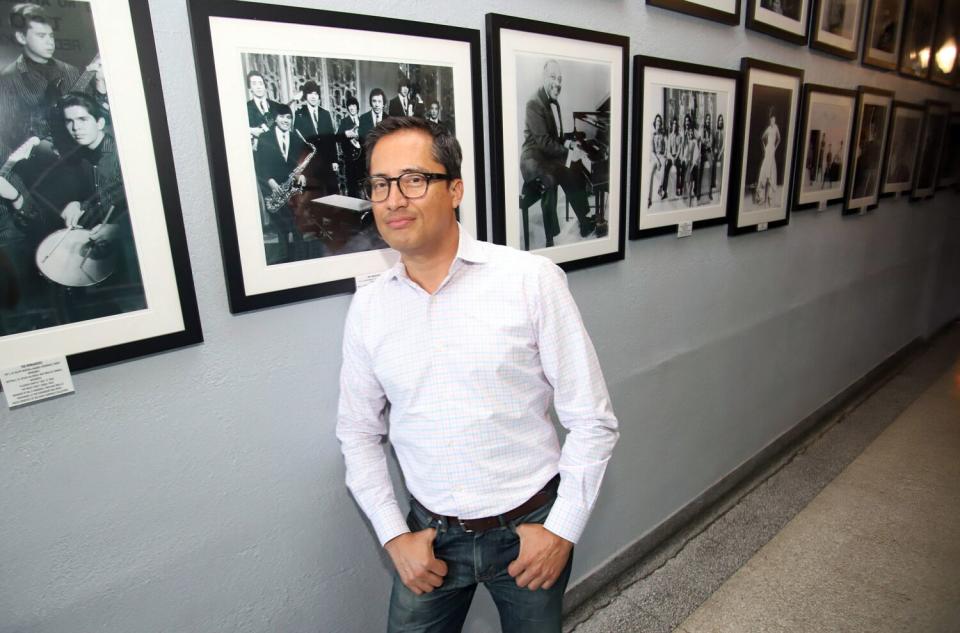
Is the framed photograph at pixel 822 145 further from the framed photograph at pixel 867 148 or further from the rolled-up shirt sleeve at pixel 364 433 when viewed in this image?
the rolled-up shirt sleeve at pixel 364 433

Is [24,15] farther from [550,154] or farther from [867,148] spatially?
[867,148]

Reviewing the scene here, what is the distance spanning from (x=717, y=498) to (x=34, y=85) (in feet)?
10.00

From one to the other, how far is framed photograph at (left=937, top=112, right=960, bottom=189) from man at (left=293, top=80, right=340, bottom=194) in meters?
5.40

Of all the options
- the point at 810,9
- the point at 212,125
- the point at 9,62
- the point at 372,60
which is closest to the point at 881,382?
the point at 810,9

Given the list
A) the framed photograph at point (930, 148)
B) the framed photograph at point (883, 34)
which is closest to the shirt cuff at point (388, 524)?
the framed photograph at point (883, 34)

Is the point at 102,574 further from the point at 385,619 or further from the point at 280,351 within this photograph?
the point at 385,619

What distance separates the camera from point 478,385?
3.86 feet

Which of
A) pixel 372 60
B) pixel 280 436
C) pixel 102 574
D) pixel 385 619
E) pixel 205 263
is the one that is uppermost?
pixel 372 60

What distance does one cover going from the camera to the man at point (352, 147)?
4.06 ft

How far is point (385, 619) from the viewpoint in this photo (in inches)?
61.6

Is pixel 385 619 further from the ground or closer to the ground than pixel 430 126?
closer to the ground

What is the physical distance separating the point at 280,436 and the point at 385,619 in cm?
68

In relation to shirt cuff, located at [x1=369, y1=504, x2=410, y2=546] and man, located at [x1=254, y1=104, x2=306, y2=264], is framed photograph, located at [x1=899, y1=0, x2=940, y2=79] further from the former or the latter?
shirt cuff, located at [x1=369, y1=504, x2=410, y2=546]

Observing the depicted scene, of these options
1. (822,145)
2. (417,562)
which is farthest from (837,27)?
(417,562)
